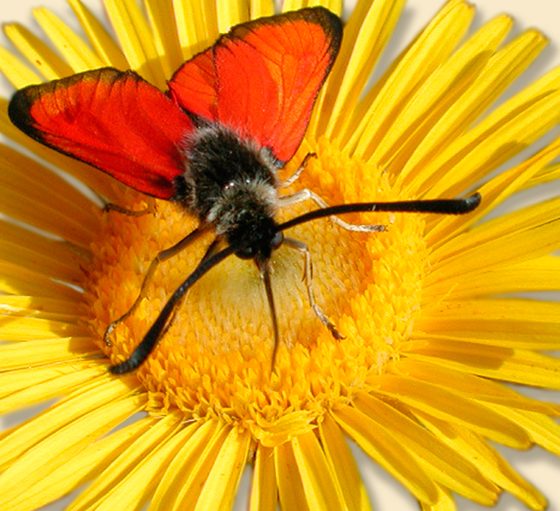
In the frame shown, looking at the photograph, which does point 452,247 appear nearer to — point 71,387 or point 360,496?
point 360,496

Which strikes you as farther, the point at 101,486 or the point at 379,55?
the point at 379,55

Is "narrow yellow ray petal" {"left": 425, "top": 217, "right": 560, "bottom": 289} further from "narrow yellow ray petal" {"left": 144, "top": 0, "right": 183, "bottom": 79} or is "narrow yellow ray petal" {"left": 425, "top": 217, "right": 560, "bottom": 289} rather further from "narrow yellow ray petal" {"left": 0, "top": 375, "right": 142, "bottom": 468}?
"narrow yellow ray petal" {"left": 144, "top": 0, "right": 183, "bottom": 79}

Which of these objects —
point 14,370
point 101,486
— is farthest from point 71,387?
point 101,486

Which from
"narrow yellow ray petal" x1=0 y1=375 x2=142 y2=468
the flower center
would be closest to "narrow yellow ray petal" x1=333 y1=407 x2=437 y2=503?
the flower center

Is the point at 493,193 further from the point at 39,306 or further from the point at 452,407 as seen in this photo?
the point at 39,306

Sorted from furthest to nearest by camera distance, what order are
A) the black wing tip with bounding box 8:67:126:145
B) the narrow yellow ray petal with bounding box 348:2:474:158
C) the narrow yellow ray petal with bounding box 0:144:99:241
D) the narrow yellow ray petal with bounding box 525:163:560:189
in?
the narrow yellow ray petal with bounding box 0:144:99:241, the narrow yellow ray petal with bounding box 348:2:474:158, the narrow yellow ray petal with bounding box 525:163:560:189, the black wing tip with bounding box 8:67:126:145

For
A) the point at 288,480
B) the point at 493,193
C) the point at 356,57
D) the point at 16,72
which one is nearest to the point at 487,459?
the point at 288,480
